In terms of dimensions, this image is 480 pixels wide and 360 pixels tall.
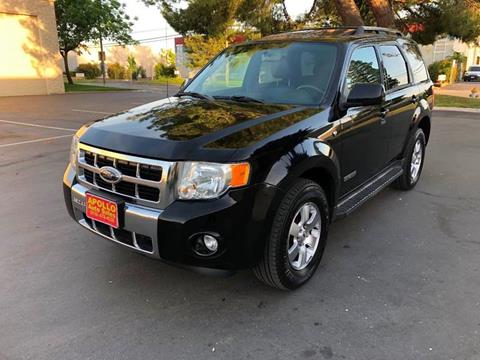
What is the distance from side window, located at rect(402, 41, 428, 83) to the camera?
523cm

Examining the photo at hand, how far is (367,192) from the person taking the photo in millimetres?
4215

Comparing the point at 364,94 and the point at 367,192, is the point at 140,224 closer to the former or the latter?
the point at 364,94

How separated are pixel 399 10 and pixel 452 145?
11.9m

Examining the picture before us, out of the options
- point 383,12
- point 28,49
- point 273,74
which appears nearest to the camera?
point 273,74

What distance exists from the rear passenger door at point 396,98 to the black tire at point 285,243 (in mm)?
1688

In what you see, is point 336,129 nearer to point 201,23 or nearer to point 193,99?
point 193,99

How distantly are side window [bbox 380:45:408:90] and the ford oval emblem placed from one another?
2969 millimetres

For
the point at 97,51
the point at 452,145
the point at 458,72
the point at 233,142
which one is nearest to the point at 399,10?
the point at 452,145

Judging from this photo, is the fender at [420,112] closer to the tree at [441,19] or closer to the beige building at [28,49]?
the tree at [441,19]

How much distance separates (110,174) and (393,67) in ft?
11.0

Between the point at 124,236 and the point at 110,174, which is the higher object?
the point at 110,174

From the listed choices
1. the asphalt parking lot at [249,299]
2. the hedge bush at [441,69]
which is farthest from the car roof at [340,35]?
the hedge bush at [441,69]

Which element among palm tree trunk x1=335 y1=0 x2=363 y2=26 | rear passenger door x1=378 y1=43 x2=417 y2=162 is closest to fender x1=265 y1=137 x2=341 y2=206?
rear passenger door x1=378 y1=43 x2=417 y2=162

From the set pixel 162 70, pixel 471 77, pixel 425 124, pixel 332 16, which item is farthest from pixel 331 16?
pixel 162 70
